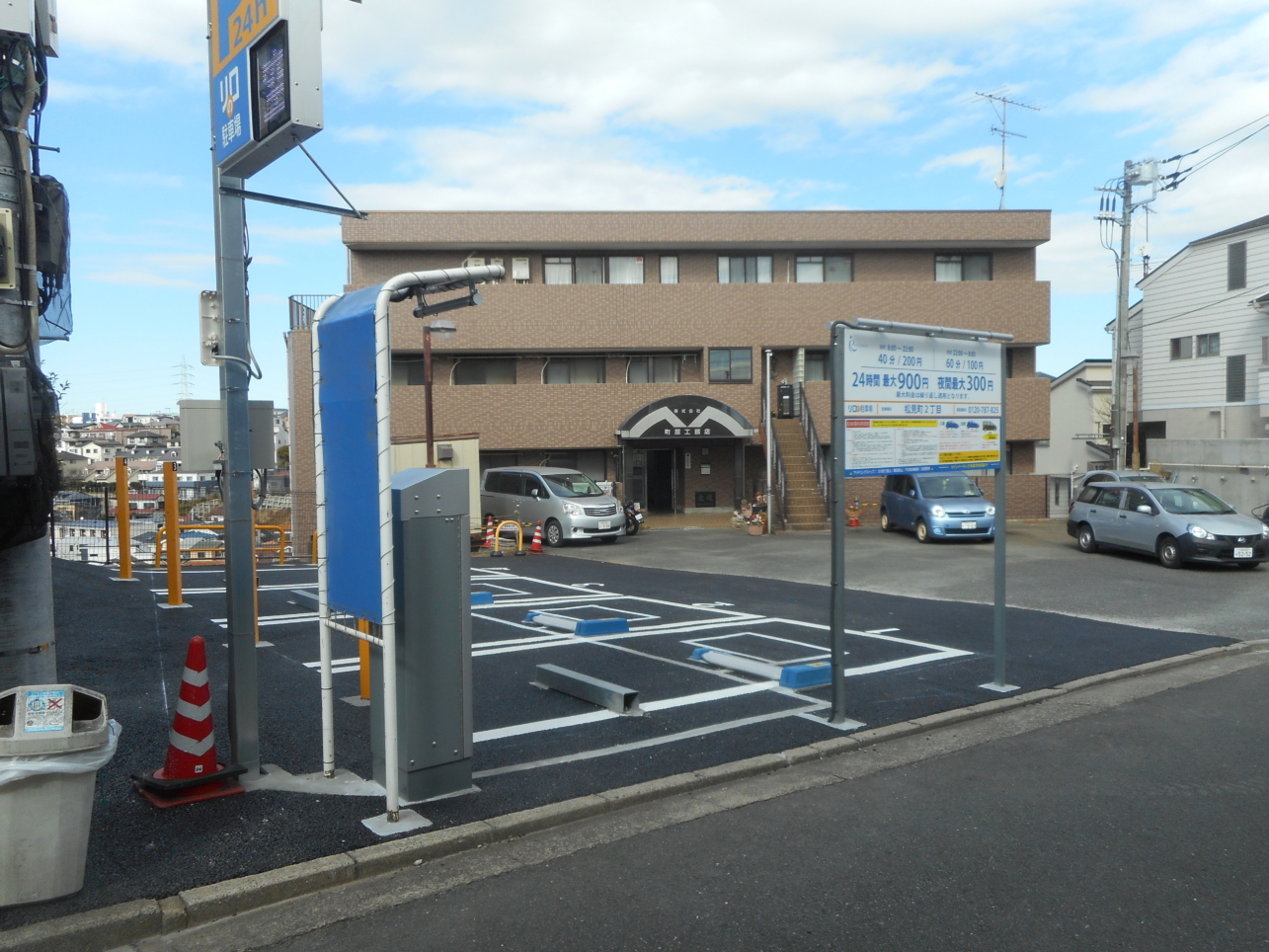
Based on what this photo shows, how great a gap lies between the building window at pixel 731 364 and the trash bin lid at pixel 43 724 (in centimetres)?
2629

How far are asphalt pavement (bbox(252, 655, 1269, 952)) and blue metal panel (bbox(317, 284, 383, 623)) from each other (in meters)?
1.48

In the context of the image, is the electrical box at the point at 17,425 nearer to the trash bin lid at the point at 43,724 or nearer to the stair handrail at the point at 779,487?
the trash bin lid at the point at 43,724

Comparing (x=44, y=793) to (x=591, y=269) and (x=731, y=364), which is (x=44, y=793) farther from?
(x=591, y=269)

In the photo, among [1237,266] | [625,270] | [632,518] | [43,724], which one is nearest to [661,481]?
[632,518]

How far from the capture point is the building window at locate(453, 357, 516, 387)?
2966 centimetres

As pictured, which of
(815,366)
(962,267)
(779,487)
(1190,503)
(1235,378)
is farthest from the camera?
(1235,378)

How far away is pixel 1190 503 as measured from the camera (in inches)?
651

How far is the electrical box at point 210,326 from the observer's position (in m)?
5.12

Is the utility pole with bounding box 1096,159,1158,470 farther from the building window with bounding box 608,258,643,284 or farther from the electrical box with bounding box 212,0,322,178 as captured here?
the electrical box with bounding box 212,0,322,178

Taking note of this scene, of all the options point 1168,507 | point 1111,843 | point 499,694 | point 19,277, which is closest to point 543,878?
point 1111,843

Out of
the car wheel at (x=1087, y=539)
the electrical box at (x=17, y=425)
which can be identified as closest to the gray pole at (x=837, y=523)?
the electrical box at (x=17, y=425)

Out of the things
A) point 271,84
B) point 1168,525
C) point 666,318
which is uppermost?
point 666,318

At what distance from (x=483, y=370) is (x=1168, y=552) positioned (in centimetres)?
1984

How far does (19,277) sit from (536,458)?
2503 cm
